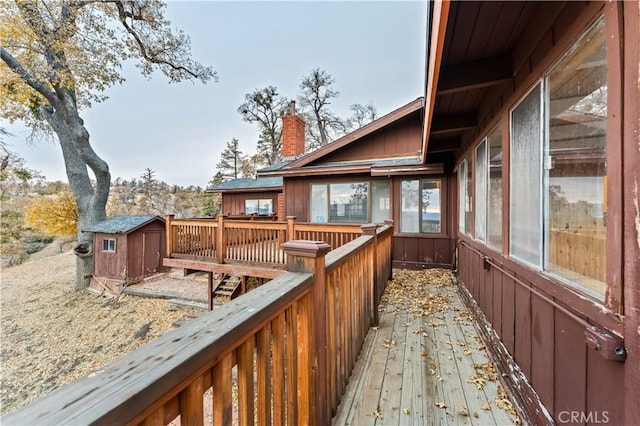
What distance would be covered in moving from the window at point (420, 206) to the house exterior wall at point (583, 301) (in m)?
4.58

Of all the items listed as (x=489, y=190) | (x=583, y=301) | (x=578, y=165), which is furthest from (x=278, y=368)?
(x=489, y=190)

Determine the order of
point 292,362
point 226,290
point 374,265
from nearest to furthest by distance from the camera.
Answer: point 292,362, point 374,265, point 226,290

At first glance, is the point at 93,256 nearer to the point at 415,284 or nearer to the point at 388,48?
the point at 415,284

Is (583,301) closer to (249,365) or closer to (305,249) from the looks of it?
(305,249)

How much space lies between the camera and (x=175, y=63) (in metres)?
13.0

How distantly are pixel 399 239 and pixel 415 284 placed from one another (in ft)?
6.39

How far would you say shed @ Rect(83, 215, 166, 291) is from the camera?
10.6 meters

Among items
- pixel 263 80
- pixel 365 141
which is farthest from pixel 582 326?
pixel 263 80

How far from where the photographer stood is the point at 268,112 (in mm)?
24703

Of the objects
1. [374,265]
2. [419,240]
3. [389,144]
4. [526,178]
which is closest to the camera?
[526,178]

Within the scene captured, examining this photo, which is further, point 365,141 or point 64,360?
point 365,141

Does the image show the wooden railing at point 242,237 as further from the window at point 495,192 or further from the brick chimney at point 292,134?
the brick chimney at point 292,134

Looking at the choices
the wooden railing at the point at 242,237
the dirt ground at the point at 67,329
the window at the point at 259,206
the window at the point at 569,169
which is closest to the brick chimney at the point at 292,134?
the window at the point at 259,206

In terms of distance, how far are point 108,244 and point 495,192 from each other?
1352cm
